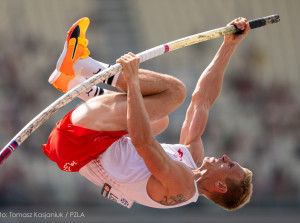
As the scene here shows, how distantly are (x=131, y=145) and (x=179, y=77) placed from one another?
5.89 m

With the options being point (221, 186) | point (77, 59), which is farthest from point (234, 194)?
point (77, 59)

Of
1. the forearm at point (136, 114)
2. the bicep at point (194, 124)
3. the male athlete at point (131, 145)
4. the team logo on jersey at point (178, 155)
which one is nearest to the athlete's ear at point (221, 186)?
the male athlete at point (131, 145)

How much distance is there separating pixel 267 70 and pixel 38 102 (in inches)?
164

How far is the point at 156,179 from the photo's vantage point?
415 centimetres

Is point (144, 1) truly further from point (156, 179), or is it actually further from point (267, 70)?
point (156, 179)

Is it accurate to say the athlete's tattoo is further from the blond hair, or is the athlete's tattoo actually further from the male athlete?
the blond hair

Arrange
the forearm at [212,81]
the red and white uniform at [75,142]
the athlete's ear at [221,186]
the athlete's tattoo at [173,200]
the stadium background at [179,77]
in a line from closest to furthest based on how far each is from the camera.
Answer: the red and white uniform at [75,142] < the athlete's tattoo at [173,200] < the athlete's ear at [221,186] < the forearm at [212,81] < the stadium background at [179,77]

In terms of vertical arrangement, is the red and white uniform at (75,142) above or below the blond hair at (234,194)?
above

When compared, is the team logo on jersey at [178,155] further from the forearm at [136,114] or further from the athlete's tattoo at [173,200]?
the forearm at [136,114]

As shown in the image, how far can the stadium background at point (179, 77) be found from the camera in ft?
28.6

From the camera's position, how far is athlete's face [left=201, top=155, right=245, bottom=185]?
442cm

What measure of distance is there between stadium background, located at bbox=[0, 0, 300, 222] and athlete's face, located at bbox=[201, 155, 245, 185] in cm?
419

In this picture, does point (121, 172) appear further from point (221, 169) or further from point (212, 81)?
point (212, 81)

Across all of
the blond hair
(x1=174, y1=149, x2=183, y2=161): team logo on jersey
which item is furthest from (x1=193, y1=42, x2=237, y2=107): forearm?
the blond hair
